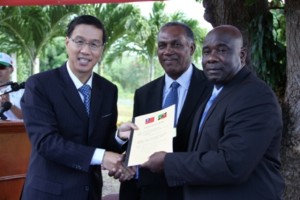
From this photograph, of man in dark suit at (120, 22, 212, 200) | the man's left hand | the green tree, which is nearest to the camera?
the man's left hand

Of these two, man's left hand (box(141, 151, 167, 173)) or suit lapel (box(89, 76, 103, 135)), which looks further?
suit lapel (box(89, 76, 103, 135))

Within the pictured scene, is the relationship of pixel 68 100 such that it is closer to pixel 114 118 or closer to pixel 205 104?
pixel 114 118

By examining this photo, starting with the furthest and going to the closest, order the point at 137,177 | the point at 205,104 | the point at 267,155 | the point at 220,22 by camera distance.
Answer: the point at 220,22 < the point at 137,177 < the point at 205,104 < the point at 267,155

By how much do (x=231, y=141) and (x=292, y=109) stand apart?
212 cm

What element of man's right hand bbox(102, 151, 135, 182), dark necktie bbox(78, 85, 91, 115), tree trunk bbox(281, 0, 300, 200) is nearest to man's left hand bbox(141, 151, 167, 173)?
man's right hand bbox(102, 151, 135, 182)

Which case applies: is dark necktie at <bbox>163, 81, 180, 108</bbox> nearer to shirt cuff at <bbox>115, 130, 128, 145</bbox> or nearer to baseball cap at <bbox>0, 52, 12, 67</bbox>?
shirt cuff at <bbox>115, 130, 128, 145</bbox>

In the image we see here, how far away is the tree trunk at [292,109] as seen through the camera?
386 centimetres

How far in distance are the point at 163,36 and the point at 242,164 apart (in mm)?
1205

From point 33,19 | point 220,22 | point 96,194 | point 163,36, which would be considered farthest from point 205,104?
point 33,19

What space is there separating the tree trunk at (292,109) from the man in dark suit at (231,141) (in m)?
1.72

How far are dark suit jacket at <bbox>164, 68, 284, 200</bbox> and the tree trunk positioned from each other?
1.77m

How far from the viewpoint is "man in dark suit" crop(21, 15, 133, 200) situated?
249cm

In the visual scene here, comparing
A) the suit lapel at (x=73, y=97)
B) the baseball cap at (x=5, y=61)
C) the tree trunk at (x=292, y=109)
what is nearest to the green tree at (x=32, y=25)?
the baseball cap at (x=5, y=61)

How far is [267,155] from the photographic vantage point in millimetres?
2158
